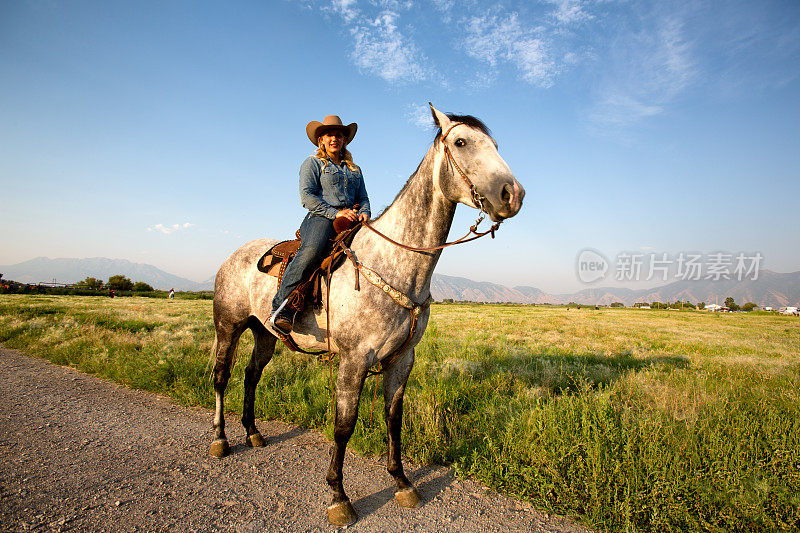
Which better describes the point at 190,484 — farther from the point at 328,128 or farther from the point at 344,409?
the point at 328,128

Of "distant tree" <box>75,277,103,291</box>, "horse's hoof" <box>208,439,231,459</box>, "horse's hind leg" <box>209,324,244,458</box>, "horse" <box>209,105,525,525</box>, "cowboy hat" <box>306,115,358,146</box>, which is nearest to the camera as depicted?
"horse" <box>209,105,525,525</box>

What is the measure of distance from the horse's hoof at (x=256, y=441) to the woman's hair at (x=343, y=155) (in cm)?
375

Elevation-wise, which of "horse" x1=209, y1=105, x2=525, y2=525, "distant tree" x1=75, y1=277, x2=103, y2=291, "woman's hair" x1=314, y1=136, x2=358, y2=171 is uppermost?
"woman's hair" x1=314, y1=136, x2=358, y2=171

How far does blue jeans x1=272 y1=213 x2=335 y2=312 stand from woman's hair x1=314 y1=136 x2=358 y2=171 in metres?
0.74

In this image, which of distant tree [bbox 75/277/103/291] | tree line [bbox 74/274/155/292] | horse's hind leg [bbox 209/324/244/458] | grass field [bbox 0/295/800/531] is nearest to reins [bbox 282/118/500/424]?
grass field [bbox 0/295/800/531]

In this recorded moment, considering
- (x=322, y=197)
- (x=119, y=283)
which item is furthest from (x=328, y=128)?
(x=119, y=283)

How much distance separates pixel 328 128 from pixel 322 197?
817mm

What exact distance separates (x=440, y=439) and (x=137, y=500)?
10.8 feet

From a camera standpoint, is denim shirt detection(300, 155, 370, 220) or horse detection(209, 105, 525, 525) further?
denim shirt detection(300, 155, 370, 220)

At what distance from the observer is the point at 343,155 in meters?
4.32

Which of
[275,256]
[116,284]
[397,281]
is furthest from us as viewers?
[116,284]

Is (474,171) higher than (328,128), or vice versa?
(328,128)

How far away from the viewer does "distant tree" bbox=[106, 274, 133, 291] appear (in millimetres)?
73250

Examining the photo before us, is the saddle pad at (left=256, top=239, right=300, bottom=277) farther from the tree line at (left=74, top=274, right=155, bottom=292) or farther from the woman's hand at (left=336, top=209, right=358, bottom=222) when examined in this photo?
the tree line at (left=74, top=274, right=155, bottom=292)
